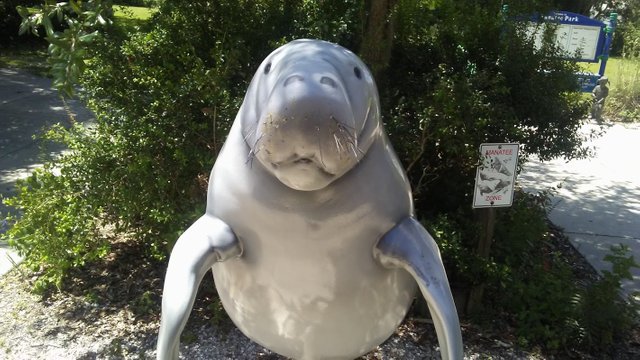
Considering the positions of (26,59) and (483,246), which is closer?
(483,246)

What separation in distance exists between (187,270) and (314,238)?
1.26 ft

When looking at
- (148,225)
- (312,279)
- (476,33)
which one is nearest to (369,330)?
(312,279)

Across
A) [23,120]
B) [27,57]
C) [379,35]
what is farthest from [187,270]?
[27,57]

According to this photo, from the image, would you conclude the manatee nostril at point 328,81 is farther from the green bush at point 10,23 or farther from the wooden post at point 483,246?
the green bush at point 10,23

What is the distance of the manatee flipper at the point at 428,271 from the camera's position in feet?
5.26

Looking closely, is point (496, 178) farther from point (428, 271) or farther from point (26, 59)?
point (26, 59)

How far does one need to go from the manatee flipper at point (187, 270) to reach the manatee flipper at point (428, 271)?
1.50 ft

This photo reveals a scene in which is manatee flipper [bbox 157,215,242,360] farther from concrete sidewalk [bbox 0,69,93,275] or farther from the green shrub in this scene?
concrete sidewalk [bbox 0,69,93,275]

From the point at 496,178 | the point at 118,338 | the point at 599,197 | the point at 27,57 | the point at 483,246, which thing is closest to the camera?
the point at 496,178

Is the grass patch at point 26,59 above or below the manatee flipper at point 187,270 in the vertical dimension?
below

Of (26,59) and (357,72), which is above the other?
(357,72)

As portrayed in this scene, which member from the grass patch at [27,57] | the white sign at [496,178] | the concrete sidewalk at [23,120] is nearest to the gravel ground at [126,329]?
the concrete sidewalk at [23,120]

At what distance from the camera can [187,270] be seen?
165 cm

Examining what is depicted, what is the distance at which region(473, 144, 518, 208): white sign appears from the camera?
3.26 metres
